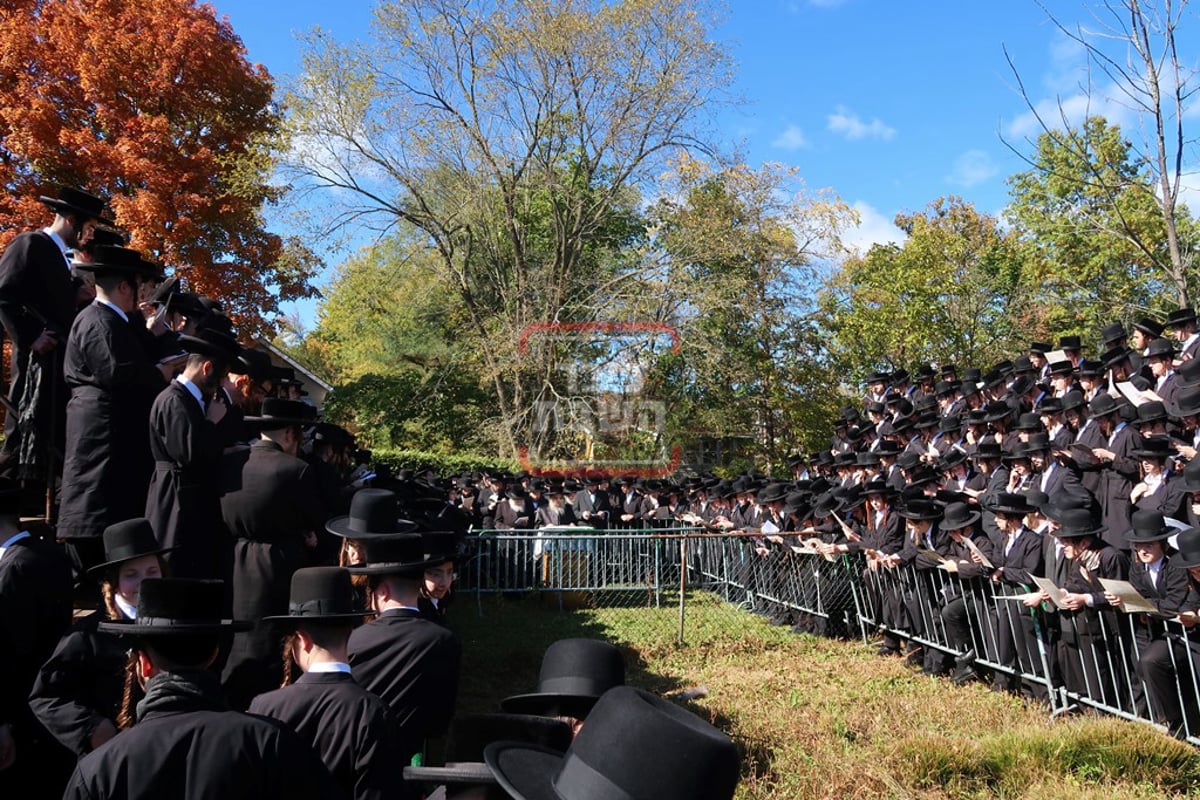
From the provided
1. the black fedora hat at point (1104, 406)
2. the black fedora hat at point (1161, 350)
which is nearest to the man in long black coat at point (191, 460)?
the black fedora hat at point (1104, 406)

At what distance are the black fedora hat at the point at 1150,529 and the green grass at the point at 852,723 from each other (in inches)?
56.7

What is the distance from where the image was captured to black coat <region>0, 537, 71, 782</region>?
13.3 feet

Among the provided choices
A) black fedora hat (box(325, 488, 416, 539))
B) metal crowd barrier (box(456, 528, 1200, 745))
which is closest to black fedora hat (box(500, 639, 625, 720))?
black fedora hat (box(325, 488, 416, 539))

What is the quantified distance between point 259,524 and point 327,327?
6261 cm

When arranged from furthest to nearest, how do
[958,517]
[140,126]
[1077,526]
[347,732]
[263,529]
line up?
[140,126] < [958,517] < [1077,526] < [263,529] < [347,732]

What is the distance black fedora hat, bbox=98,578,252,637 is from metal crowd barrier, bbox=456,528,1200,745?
670 centimetres

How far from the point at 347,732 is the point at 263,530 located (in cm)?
234

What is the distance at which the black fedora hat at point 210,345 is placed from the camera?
4.85 m

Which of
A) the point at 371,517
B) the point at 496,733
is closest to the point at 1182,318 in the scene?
the point at 371,517

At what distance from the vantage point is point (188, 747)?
Result: 238cm

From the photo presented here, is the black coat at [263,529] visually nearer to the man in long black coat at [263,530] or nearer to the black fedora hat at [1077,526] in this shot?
the man in long black coat at [263,530]

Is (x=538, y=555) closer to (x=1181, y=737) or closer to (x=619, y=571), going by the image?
(x=619, y=571)

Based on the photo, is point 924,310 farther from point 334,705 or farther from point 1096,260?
point 334,705

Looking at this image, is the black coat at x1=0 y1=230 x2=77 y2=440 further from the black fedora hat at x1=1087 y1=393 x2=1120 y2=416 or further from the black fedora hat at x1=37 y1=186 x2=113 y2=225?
the black fedora hat at x1=1087 y1=393 x2=1120 y2=416
